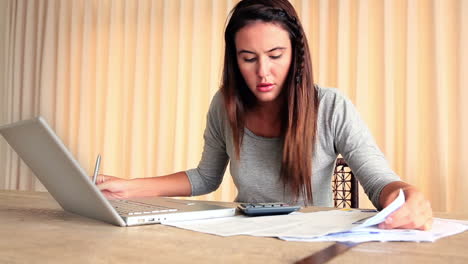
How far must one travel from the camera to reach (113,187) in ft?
3.97

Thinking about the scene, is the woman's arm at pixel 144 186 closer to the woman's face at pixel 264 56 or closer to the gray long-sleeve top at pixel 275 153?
the gray long-sleeve top at pixel 275 153

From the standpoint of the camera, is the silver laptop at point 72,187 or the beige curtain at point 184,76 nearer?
the silver laptop at point 72,187

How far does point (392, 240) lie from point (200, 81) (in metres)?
2.60

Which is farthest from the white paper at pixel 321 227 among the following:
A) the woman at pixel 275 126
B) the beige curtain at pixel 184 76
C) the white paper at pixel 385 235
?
the beige curtain at pixel 184 76

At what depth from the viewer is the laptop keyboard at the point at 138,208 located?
85 centimetres

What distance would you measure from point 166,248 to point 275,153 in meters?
0.88

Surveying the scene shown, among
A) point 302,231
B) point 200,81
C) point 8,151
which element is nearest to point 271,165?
point 302,231

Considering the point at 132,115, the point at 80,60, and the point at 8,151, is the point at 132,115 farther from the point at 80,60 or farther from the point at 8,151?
the point at 8,151

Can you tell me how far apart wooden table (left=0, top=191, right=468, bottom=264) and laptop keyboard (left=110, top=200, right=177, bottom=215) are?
0.21ft

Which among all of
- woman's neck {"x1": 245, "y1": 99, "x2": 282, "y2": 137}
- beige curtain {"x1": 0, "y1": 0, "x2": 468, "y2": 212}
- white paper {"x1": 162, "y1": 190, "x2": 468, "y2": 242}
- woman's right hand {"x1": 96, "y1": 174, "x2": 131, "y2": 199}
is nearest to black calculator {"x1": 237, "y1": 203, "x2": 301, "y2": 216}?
white paper {"x1": 162, "y1": 190, "x2": 468, "y2": 242}

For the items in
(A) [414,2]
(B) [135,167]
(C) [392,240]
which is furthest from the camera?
(B) [135,167]

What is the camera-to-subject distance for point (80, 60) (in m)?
3.69

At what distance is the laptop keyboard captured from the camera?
847mm

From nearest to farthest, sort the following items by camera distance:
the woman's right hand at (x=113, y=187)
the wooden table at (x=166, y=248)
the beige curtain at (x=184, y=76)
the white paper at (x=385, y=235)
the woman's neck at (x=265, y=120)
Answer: the wooden table at (x=166, y=248), the white paper at (x=385, y=235), the woman's right hand at (x=113, y=187), the woman's neck at (x=265, y=120), the beige curtain at (x=184, y=76)
